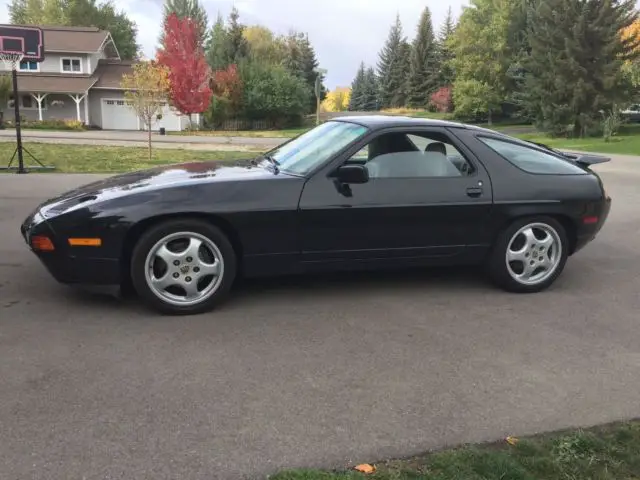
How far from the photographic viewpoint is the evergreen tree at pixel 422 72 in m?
63.6

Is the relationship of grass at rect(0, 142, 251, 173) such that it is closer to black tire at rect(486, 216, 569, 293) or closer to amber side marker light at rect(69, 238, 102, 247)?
black tire at rect(486, 216, 569, 293)

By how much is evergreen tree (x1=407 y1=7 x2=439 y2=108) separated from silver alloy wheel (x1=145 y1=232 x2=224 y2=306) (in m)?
61.5

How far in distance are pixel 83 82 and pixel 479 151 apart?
43045mm

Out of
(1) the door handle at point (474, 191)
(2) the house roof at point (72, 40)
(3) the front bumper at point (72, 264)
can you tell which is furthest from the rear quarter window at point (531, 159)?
(2) the house roof at point (72, 40)

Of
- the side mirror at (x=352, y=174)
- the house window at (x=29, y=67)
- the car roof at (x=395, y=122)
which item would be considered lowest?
the side mirror at (x=352, y=174)

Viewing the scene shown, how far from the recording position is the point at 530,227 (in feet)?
16.6

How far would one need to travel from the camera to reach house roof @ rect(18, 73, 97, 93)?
41312 mm

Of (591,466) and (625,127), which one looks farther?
(625,127)

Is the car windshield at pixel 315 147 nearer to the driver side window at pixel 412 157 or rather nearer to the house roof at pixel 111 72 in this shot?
the driver side window at pixel 412 157

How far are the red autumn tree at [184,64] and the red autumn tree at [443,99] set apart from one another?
2747 centimetres

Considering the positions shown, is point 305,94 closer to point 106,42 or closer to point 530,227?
point 106,42

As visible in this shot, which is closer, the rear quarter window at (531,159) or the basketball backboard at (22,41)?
the rear quarter window at (531,159)

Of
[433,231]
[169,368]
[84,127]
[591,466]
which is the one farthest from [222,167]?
[84,127]

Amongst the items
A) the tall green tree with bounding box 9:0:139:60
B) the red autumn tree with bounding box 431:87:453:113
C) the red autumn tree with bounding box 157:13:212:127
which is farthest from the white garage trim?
the red autumn tree with bounding box 431:87:453:113
